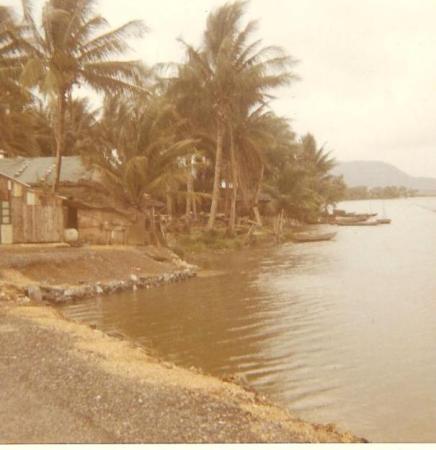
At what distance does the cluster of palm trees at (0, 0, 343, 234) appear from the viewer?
17.7 metres

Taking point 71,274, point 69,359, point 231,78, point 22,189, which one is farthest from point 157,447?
point 231,78

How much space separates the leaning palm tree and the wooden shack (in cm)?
252

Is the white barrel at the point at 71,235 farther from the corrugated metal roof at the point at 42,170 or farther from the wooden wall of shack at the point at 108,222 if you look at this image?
the corrugated metal roof at the point at 42,170

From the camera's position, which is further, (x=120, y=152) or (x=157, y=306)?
(x=120, y=152)

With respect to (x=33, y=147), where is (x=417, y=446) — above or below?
below

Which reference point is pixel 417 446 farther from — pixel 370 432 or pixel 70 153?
pixel 70 153

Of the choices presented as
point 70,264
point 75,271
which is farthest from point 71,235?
point 75,271

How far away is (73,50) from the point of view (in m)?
17.9

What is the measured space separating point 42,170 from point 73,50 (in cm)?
570

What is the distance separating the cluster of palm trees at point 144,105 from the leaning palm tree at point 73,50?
0.03 m

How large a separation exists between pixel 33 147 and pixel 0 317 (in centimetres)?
1903

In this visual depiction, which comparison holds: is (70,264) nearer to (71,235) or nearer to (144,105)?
(71,235)

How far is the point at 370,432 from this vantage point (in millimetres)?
5938

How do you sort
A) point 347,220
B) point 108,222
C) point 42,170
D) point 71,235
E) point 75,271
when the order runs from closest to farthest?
point 75,271
point 71,235
point 108,222
point 42,170
point 347,220
